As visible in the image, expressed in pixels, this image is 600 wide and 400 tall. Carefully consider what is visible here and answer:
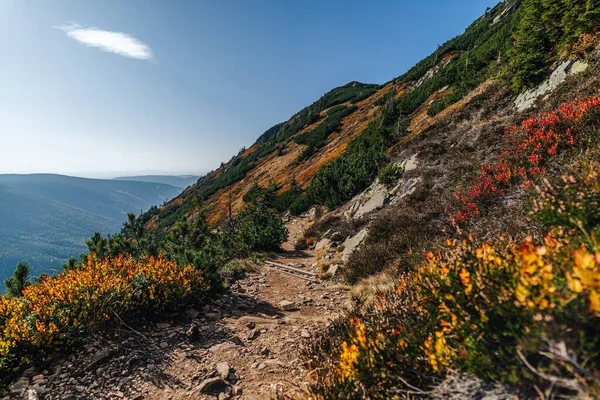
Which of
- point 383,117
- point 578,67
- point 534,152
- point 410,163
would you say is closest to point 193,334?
point 534,152

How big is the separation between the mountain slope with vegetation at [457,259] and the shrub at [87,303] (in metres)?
0.03

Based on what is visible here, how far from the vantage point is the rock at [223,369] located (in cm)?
510

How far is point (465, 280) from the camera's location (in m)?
2.65

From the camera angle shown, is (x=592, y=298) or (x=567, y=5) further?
(x=567, y=5)

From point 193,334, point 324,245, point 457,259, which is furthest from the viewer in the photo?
point 324,245

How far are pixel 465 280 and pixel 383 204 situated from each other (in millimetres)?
14046

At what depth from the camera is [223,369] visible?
17.2 ft

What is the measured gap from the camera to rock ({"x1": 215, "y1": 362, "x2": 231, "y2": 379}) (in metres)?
5.10

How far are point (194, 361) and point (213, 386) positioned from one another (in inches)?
41.1

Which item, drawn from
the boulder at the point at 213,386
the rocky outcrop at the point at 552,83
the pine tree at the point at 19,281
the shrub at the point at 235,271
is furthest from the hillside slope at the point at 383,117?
the boulder at the point at 213,386

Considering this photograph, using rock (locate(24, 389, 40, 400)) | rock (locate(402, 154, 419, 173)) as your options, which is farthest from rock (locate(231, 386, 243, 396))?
rock (locate(402, 154, 419, 173))

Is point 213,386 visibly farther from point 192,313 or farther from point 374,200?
point 374,200

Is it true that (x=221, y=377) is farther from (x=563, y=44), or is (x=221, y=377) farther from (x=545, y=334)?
(x=563, y=44)

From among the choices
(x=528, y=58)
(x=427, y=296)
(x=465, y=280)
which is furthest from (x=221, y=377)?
(x=528, y=58)
